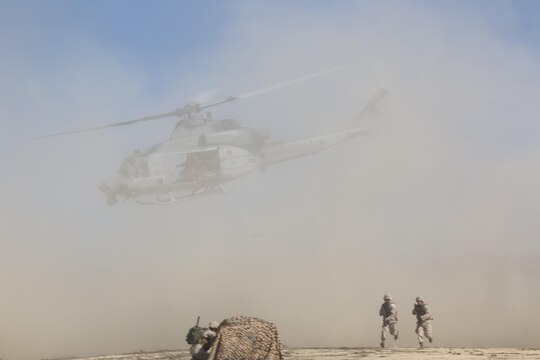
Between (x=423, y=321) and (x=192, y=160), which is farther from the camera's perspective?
(x=192, y=160)

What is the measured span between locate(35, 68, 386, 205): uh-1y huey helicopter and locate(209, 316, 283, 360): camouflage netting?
2339cm

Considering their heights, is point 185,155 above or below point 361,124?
below

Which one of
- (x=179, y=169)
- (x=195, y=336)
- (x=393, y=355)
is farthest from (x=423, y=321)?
(x=179, y=169)

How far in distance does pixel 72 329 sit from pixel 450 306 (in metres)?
18.6

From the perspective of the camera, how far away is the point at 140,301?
36625 millimetres

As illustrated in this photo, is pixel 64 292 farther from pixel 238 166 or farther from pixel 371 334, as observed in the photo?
pixel 371 334

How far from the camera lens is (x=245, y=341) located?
8.92 metres

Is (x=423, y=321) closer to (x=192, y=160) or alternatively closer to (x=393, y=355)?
(x=393, y=355)

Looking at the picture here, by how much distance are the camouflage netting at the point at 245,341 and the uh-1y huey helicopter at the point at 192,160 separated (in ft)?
76.8

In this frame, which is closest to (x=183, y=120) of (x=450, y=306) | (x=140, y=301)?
(x=140, y=301)

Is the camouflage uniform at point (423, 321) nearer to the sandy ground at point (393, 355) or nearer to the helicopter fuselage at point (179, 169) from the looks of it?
the sandy ground at point (393, 355)

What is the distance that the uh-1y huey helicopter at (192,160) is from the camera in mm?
32375

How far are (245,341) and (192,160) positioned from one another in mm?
23904

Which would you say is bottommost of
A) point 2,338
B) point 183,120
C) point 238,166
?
point 2,338
